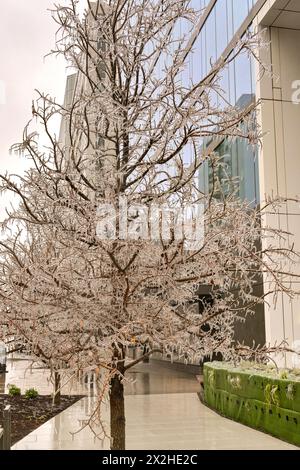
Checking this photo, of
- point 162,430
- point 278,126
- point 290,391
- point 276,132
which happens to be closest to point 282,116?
point 278,126

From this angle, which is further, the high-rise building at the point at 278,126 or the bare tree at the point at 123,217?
the high-rise building at the point at 278,126

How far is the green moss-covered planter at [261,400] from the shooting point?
836 cm

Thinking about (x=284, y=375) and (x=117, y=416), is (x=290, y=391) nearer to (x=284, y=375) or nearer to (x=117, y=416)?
(x=284, y=375)

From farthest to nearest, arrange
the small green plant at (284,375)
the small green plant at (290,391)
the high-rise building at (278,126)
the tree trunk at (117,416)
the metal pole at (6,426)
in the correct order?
the high-rise building at (278,126)
the small green plant at (284,375)
the small green plant at (290,391)
the metal pole at (6,426)
the tree trunk at (117,416)

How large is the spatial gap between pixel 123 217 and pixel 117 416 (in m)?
1.30

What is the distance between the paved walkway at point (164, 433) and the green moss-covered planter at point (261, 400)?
19 centimetres

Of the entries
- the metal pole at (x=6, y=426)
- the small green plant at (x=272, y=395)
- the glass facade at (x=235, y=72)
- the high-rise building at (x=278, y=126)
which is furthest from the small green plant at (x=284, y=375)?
the glass facade at (x=235, y=72)

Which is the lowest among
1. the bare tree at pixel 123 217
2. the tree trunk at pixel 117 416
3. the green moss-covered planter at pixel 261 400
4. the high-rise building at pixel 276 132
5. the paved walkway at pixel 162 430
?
the paved walkway at pixel 162 430

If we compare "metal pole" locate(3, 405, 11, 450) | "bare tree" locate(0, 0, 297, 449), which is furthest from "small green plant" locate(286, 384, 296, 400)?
"bare tree" locate(0, 0, 297, 449)

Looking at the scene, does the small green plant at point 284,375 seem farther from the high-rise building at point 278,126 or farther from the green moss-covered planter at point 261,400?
the high-rise building at point 278,126

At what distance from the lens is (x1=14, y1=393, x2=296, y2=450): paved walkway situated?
8375mm

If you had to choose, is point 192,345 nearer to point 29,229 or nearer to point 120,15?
point 29,229

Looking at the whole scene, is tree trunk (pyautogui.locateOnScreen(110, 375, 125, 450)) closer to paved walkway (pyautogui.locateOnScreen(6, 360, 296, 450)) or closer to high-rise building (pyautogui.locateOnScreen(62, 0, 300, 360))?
paved walkway (pyautogui.locateOnScreen(6, 360, 296, 450))

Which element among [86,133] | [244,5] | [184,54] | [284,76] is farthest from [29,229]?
[244,5]
